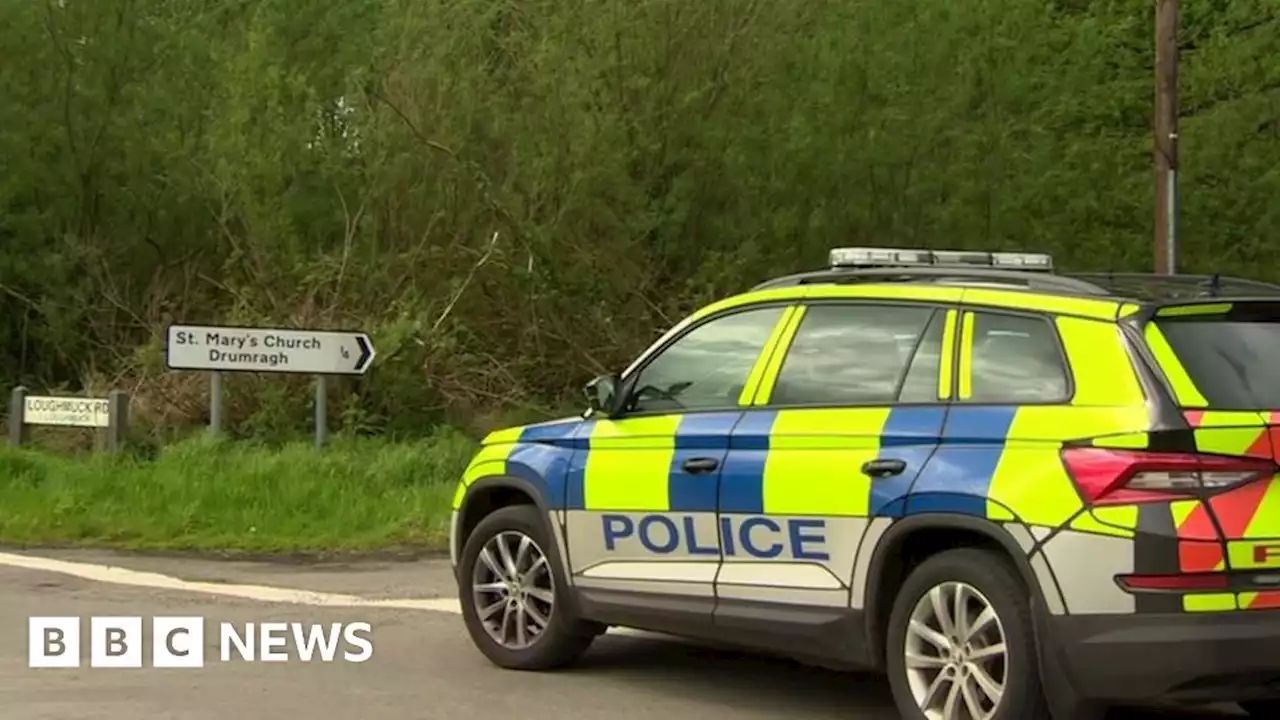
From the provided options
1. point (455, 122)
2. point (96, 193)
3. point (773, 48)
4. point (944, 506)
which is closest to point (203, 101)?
point (96, 193)

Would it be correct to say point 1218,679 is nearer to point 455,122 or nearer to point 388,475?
point 388,475

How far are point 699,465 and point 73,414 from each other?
11128mm

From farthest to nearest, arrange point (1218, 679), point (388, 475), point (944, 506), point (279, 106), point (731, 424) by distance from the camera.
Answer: point (279, 106) → point (388, 475) → point (731, 424) → point (944, 506) → point (1218, 679)

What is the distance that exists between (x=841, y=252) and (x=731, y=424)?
0.95 metres

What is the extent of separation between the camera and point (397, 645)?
8438mm

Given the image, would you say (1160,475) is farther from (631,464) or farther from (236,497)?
(236,497)

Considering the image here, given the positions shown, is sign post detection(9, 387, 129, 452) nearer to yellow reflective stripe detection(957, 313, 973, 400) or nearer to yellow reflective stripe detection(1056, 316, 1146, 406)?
yellow reflective stripe detection(957, 313, 973, 400)

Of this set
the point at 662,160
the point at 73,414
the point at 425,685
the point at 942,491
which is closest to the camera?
the point at 942,491

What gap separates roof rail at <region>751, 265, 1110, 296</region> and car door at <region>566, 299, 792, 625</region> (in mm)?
197

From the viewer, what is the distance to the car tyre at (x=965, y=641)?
18.6 feet

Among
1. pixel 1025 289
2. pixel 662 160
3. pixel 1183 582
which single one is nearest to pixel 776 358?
pixel 1025 289

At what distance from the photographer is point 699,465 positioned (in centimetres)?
687

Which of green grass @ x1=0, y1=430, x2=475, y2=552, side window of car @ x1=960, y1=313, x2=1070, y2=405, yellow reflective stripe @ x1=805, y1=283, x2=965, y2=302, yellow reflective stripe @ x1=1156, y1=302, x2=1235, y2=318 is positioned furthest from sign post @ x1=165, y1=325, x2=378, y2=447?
yellow reflective stripe @ x1=1156, y1=302, x2=1235, y2=318

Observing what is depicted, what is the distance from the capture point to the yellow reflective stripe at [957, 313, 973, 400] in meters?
6.09
